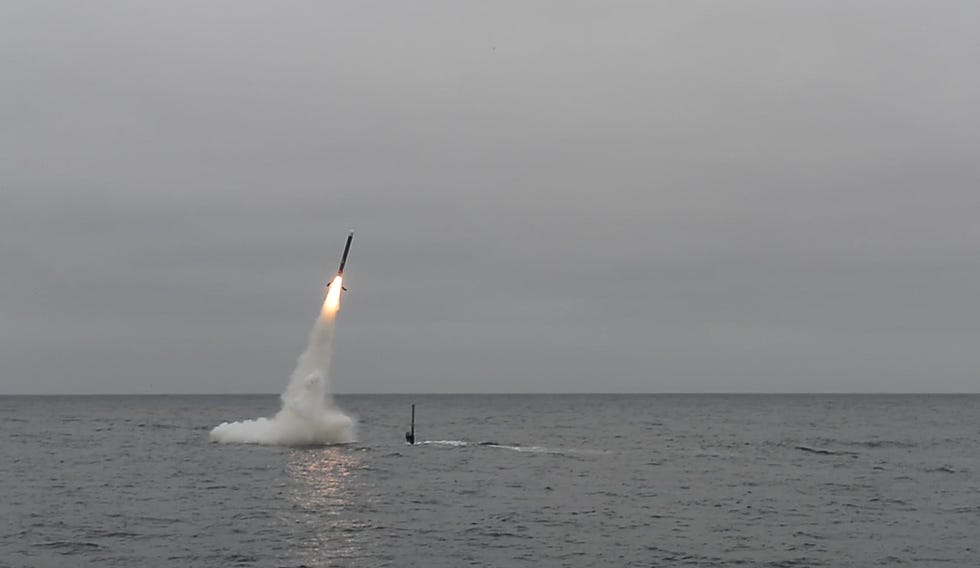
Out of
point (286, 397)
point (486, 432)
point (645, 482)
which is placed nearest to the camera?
point (645, 482)

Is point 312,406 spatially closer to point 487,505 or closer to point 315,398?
point 315,398

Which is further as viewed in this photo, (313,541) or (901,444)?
(901,444)

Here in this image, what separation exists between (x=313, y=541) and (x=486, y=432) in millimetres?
81445

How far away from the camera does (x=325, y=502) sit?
182ft

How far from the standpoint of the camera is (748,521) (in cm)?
5078

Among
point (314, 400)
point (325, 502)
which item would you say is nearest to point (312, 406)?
point (314, 400)

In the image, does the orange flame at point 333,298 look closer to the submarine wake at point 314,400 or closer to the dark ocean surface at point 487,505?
the submarine wake at point 314,400

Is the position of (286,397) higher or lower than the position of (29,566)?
higher

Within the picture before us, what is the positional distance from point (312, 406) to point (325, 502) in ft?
114

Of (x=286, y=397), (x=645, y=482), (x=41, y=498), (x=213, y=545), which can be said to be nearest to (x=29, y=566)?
(x=213, y=545)

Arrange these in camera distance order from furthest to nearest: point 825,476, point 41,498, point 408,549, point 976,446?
point 976,446
point 825,476
point 41,498
point 408,549

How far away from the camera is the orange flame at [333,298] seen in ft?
281

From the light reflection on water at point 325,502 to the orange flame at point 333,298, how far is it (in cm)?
1191

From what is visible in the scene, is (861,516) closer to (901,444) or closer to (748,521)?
(748,521)
